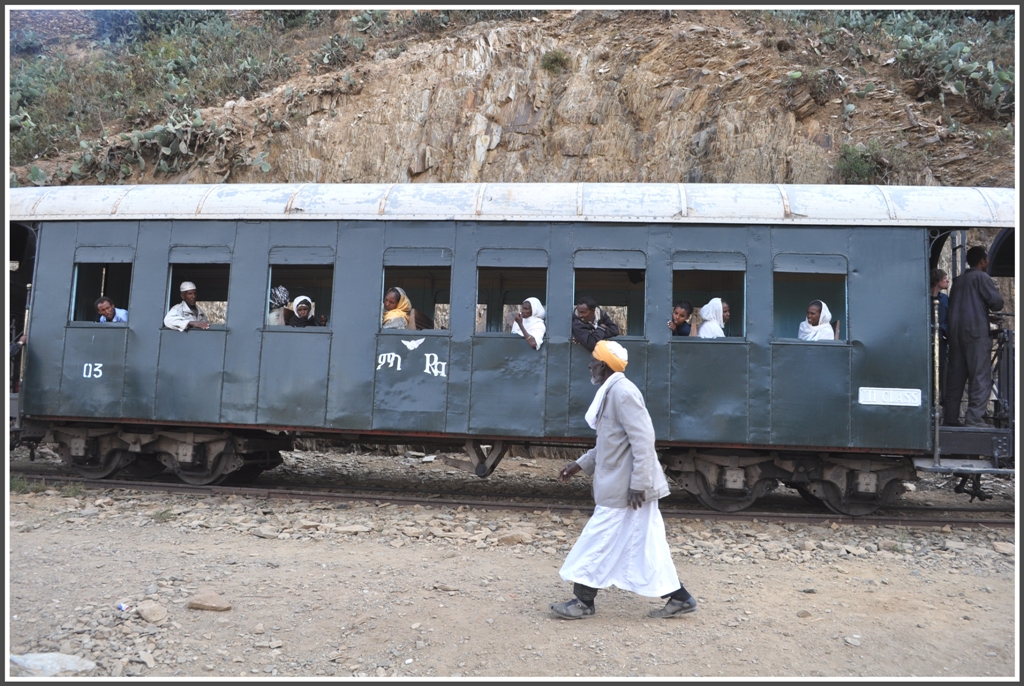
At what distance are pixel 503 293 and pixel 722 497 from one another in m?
3.60

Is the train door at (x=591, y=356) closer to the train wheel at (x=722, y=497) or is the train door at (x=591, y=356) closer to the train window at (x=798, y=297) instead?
the train wheel at (x=722, y=497)

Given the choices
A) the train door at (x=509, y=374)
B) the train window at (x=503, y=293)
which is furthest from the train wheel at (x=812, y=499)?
the train window at (x=503, y=293)

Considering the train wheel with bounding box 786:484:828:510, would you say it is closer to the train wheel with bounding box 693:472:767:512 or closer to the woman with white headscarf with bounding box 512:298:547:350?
the train wheel with bounding box 693:472:767:512

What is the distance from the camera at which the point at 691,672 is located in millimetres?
3820

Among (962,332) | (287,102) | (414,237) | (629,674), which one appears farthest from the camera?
(287,102)

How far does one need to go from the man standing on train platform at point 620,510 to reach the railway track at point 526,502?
3044 millimetres

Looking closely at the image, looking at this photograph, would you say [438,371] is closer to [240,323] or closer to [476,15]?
[240,323]

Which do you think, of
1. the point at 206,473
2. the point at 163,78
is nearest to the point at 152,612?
the point at 206,473

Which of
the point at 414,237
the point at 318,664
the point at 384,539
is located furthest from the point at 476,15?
the point at 318,664

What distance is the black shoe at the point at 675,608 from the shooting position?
4.49m

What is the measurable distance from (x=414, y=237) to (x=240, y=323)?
7.10 feet

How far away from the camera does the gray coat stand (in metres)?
4.21

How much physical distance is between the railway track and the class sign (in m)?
1.21

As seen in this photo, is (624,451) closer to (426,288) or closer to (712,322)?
(712,322)
